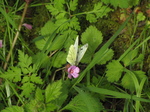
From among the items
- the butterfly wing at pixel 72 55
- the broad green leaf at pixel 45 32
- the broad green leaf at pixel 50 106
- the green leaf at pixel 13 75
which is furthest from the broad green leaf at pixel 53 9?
the broad green leaf at pixel 50 106

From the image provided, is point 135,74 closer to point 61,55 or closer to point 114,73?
point 114,73

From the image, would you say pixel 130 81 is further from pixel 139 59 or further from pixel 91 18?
pixel 91 18

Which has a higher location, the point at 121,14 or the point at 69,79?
the point at 121,14

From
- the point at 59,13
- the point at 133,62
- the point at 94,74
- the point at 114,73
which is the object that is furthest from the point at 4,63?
the point at 133,62

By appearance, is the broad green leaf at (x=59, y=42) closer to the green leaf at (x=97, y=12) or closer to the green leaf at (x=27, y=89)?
the green leaf at (x=97, y=12)

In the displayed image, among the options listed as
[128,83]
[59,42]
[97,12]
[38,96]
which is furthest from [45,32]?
[128,83]

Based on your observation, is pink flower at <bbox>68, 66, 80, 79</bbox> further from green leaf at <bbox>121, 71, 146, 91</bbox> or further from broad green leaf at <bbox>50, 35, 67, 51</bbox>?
green leaf at <bbox>121, 71, 146, 91</bbox>
